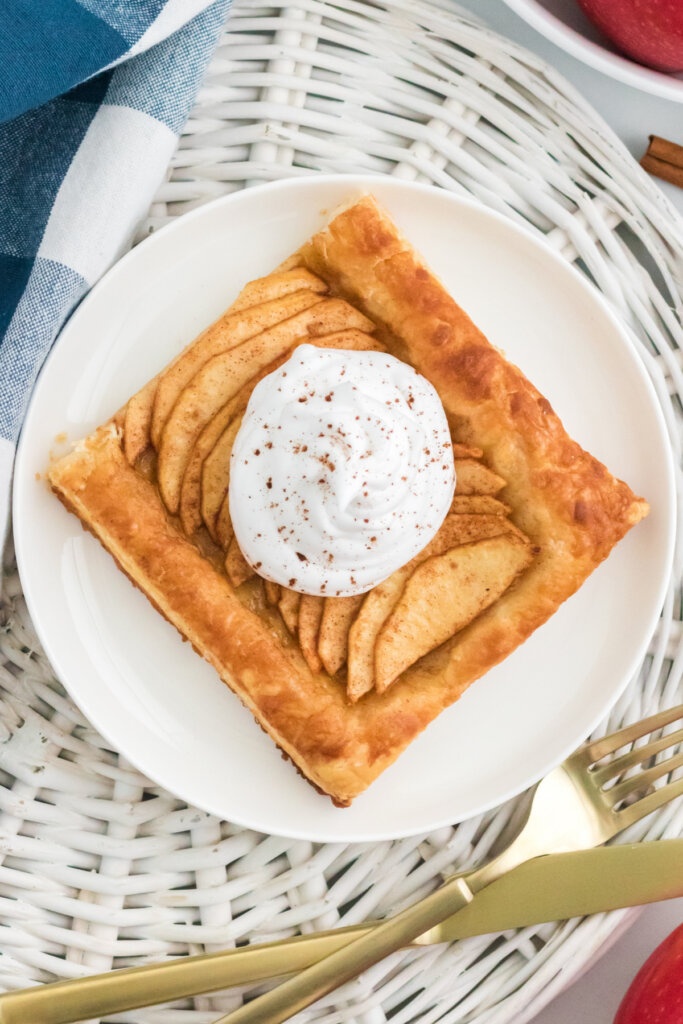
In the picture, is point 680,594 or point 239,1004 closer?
point 239,1004

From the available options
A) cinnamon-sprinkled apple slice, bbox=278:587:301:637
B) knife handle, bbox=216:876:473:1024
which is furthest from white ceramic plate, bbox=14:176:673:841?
cinnamon-sprinkled apple slice, bbox=278:587:301:637

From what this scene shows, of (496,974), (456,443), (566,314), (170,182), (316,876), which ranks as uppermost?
(170,182)

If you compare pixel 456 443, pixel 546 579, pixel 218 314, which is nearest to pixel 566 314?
pixel 456 443

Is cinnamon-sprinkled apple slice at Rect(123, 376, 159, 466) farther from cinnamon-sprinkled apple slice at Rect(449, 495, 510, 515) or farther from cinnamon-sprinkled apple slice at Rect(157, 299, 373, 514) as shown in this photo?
cinnamon-sprinkled apple slice at Rect(449, 495, 510, 515)

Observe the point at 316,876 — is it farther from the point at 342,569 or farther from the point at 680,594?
the point at 680,594

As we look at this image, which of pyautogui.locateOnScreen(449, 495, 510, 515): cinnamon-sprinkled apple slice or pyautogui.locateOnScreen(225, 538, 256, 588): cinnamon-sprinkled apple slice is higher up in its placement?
pyautogui.locateOnScreen(225, 538, 256, 588): cinnamon-sprinkled apple slice

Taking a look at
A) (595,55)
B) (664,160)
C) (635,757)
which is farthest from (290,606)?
(664,160)

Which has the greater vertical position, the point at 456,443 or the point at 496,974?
the point at 456,443
